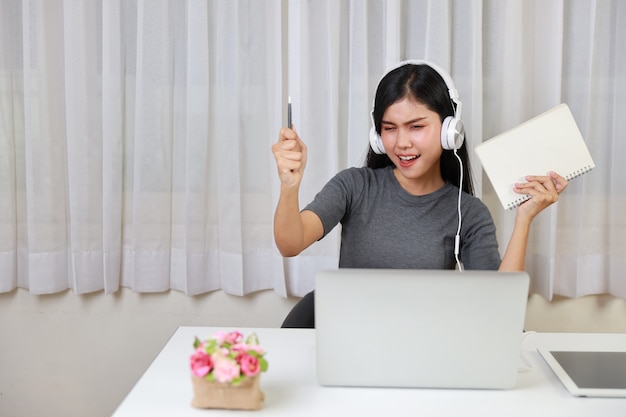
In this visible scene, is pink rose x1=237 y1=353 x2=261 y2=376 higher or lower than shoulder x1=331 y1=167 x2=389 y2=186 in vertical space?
lower

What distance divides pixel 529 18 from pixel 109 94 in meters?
1.36

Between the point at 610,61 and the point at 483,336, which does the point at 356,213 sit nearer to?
the point at 483,336

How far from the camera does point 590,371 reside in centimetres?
139

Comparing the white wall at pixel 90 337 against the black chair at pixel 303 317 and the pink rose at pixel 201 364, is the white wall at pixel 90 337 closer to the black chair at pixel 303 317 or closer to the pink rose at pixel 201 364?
Result: the black chair at pixel 303 317

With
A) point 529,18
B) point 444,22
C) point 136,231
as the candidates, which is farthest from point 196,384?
point 529,18

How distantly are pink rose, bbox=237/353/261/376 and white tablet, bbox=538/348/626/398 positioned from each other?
21.7 inches

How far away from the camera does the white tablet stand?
1.29m

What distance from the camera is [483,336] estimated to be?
4.13ft

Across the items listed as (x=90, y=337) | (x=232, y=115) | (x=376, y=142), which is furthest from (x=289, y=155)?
(x=90, y=337)

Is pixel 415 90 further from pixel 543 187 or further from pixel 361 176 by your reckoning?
pixel 543 187

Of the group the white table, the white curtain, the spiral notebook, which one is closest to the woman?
the spiral notebook

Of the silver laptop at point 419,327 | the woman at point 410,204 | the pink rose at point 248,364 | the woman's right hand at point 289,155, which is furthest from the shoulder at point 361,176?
the pink rose at point 248,364

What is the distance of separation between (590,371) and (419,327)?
0.38 m

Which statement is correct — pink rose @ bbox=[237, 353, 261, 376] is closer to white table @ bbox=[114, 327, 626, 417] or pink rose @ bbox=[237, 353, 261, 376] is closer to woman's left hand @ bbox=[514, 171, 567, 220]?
white table @ bbox=[114, 327, 626, 417]
